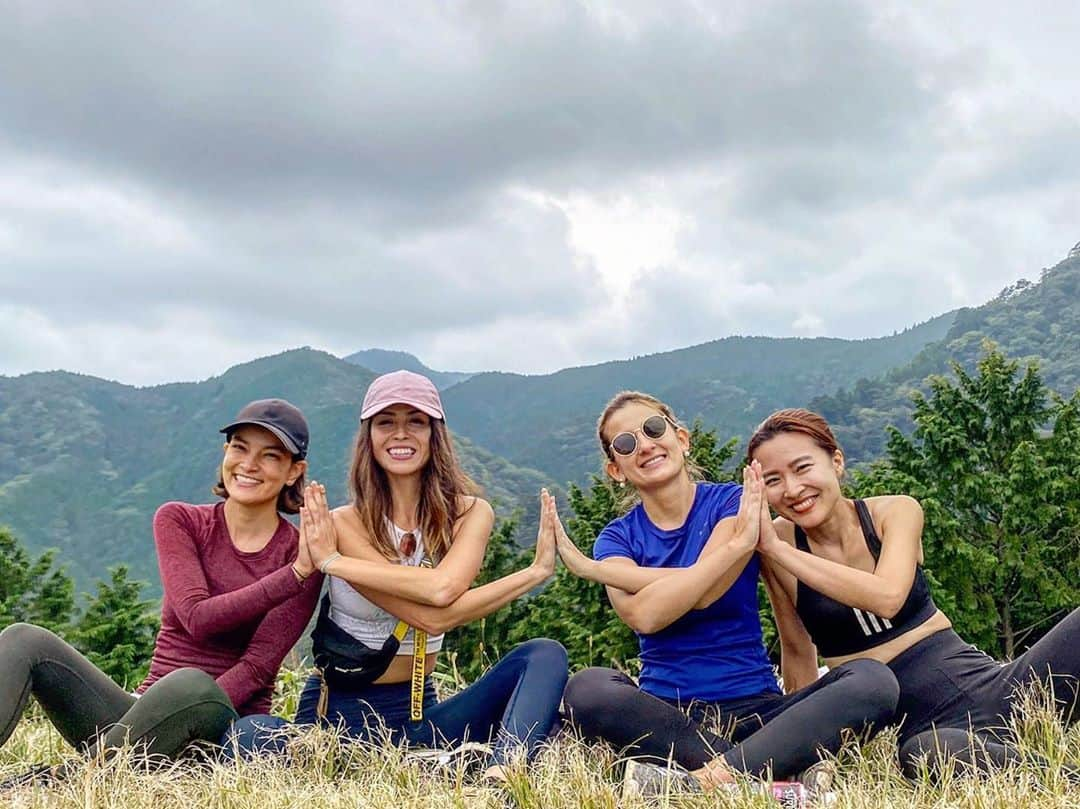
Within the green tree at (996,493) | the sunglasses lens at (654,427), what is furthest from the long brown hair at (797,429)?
the green tree at (996,493)

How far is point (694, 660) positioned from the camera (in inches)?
146

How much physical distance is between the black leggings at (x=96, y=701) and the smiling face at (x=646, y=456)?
1.84 meters

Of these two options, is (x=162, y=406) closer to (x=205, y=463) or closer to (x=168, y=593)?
(x=205, y=463)

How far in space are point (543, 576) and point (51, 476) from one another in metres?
159

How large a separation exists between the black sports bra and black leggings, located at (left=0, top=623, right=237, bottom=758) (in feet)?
7.59

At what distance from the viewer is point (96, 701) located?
3641 millimetres

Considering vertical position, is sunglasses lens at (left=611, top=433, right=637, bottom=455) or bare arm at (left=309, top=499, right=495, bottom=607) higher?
sunglasses lens at (left=611, top=433, right=637, bottom=455)

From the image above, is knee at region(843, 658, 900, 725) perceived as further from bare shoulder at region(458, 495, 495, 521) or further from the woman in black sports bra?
bare shoulder at region(458, 495, 495, 521)

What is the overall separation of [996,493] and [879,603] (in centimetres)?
1922

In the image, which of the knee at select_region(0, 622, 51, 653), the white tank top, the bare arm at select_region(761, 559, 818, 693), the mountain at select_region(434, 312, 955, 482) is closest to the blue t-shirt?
the bare arm at select_region(761, 559, 818, 693)

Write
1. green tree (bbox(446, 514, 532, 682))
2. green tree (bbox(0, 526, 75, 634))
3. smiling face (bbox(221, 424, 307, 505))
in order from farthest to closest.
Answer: green tree (bbox(0, 526, 75, 634)), green tree (bbox(446, 514, 532, 682)), smiling face (bbox(221, 424, 307, 505))

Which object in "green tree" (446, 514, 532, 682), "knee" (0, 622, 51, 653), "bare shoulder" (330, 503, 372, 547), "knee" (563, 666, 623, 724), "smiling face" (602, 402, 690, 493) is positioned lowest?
"green tree" (446, 514, 532, 682)

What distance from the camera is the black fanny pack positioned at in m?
3.79

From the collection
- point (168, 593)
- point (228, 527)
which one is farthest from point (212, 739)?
point (228, 527)
